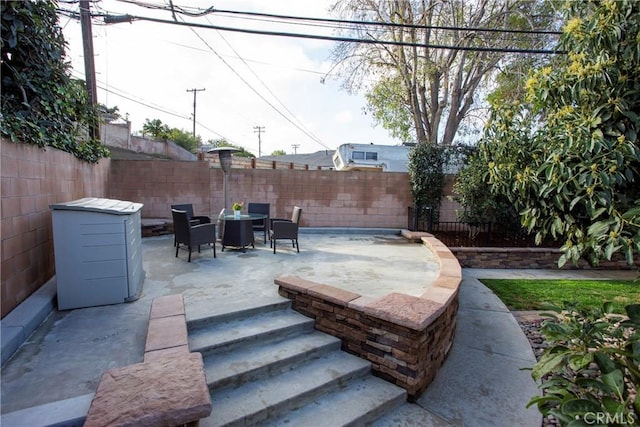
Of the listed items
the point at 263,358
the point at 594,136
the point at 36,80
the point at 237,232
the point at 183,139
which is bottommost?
the point at 263,358

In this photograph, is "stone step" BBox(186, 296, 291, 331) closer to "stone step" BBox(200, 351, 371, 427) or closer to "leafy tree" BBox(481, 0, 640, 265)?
"stone step" BBox(200, 351, 371, 427)

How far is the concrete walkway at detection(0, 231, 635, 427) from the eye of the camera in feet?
6.88

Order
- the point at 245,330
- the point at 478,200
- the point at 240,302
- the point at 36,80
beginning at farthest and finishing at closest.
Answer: the point at 478,200 → the point at 36,80 → the point at 240,302 → the point at 245,330

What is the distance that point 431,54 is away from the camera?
1105 cm

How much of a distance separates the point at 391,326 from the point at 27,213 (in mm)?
3663

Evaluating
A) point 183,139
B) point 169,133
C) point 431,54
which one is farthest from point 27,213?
point 183,139

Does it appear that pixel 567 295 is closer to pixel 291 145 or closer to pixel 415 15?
pixel 415 15

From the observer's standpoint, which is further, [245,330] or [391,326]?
[245,330]

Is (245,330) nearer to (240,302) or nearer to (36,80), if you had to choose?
(240,302)

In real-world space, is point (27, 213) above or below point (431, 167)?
below

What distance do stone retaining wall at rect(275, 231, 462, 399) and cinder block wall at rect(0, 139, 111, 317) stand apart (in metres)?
2.56

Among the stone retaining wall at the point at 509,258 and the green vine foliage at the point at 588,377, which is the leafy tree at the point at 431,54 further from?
the green vine foliage at the point at 588,377

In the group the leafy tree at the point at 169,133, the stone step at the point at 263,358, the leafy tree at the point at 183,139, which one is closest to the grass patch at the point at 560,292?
the stone step at the point at 263,358

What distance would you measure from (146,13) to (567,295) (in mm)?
9102
